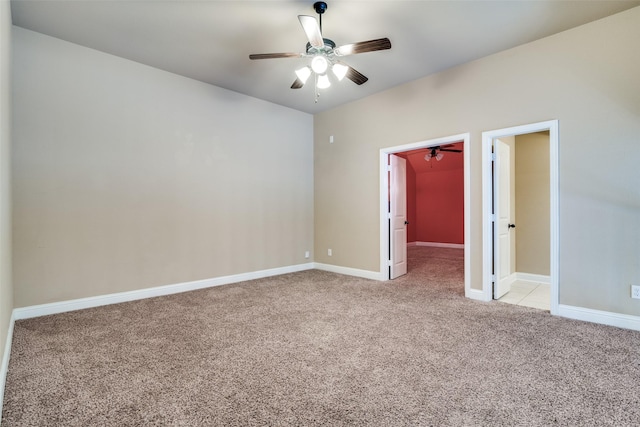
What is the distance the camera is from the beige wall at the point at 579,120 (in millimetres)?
2902

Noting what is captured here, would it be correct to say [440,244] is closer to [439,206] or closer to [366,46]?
[439,206]

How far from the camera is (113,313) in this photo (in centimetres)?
334

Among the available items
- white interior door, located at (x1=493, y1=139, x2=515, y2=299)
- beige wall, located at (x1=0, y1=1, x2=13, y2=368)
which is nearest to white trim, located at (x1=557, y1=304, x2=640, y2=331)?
white interior door, located at (x1=493, y1=139, x2=515, y2=299)

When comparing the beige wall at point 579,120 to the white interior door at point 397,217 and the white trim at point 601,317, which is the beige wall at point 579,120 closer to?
the white trim at point 601,317

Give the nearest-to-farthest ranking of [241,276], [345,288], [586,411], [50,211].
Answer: [586,411]
[50,211]
[345,288]
[241,276]

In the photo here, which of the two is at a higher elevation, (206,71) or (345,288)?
(206,71)

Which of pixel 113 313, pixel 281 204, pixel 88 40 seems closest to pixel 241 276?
pixel 281 204

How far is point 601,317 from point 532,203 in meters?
2.35

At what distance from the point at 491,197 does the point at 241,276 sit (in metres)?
3.85

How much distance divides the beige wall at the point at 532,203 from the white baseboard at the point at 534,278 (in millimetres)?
50

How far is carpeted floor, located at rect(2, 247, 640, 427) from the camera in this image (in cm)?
167

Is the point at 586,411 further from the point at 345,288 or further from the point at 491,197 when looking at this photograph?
the point at 345,288

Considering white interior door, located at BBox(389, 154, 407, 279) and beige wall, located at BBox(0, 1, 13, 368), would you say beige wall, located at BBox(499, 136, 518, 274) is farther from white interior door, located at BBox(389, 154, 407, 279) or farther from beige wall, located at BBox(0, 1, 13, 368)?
beige wall, located at BBox(0, 1, 13, 368)

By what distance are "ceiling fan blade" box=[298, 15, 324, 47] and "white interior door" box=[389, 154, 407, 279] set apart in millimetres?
2643
